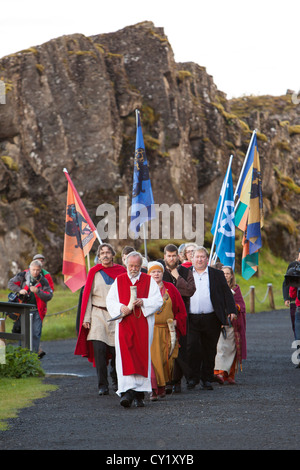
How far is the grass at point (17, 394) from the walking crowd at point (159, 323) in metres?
0.88

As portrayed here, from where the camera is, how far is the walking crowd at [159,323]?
11.2 meters

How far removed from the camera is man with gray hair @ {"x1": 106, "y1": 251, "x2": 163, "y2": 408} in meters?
11.0

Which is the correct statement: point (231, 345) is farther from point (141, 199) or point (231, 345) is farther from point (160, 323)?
point (141, 199)

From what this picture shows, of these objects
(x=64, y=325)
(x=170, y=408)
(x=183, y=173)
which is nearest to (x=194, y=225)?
(x=183, y=173)

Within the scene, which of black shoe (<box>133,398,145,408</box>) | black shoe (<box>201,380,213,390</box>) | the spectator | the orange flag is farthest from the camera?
the orange flag

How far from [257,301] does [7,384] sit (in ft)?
71.3

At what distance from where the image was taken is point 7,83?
114ft

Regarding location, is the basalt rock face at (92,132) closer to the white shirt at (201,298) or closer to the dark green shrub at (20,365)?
the dark green shrub at (20,365)

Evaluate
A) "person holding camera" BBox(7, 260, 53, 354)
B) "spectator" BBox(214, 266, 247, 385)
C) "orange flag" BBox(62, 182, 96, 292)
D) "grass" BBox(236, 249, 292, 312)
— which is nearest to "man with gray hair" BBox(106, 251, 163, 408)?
"spectator" BBox(214, 266, 247, 385)

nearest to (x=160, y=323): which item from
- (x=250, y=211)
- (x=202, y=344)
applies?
(x=202, y=344)

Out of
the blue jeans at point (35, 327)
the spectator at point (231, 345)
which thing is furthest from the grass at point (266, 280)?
the spectator at point (231, 345)

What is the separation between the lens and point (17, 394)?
1262cm

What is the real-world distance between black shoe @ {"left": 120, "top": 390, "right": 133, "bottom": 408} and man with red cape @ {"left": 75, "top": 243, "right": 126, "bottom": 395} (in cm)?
176

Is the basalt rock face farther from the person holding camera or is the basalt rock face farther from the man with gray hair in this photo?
the man with gray hair
